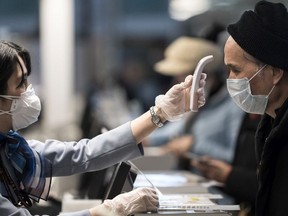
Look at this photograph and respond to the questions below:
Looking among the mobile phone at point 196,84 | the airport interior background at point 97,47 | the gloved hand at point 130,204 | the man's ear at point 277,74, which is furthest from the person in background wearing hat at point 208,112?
the gloved hand at point 130,204

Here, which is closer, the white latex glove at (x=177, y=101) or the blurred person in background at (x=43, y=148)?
the blurred person in background at (x=43, y=148)

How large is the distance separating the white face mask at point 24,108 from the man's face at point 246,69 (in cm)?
67

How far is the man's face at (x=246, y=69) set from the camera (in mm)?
1979

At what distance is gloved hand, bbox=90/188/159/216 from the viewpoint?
192 cm

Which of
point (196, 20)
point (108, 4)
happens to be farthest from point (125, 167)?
point (108, 4)

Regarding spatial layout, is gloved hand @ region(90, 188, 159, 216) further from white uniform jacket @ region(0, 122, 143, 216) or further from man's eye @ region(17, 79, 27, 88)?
man's eye @ region(17, 79, 27, 88)

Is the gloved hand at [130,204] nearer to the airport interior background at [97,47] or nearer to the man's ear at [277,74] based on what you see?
the man's ear at [277,74]

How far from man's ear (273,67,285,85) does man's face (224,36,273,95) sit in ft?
0.04

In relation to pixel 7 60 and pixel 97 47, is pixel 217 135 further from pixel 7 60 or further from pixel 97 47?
pixel 97 47

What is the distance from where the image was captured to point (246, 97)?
2.03 meters

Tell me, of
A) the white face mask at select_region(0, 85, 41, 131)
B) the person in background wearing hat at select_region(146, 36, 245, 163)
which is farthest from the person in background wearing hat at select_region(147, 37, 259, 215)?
the white face mask at select_region(0, 85, 41, 131)

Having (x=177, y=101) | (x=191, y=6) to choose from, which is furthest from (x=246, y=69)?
(x=191, y=6)

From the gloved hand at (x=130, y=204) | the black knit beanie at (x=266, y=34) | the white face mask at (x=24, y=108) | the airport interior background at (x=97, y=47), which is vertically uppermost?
the black knit beanie at (x=266, y=34)

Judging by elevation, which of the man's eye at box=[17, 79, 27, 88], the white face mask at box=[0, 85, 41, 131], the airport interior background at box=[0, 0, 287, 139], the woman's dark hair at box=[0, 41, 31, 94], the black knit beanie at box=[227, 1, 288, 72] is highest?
the black knit beanie at box=[227, 1, 288, 72]
